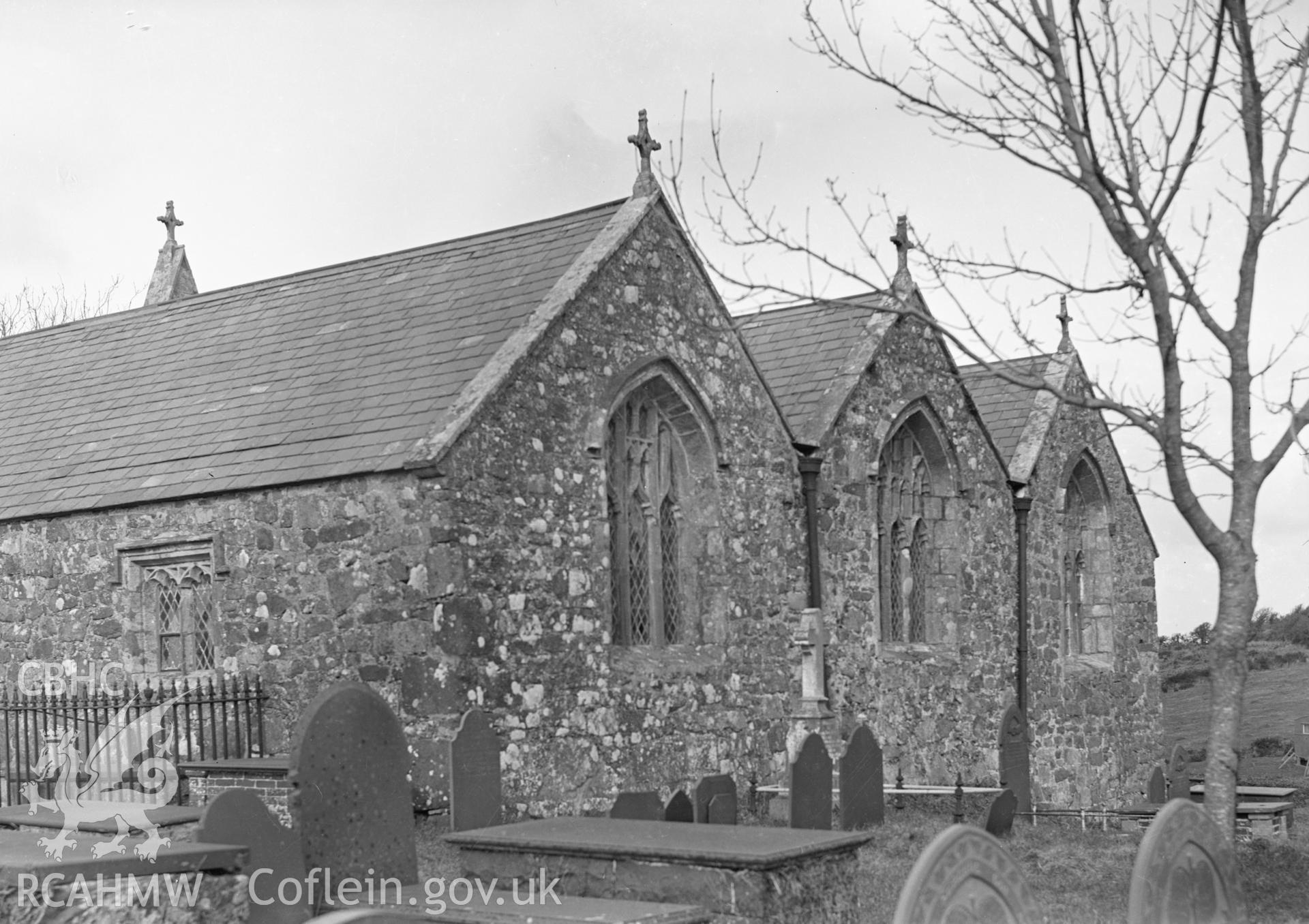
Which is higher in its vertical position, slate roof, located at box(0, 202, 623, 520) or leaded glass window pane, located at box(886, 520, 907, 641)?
slate roof, located at box(0, 202, 623, 520)

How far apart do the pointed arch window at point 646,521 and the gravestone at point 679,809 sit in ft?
9.04

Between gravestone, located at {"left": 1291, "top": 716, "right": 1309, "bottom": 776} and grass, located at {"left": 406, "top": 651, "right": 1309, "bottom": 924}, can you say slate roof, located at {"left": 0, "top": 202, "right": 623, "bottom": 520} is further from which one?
gravestone, located at {"left": 1291, "top": 716, "right": 1309, "bottom": 776}

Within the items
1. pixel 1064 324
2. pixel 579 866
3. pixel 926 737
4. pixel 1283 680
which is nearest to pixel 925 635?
pixel 926 737

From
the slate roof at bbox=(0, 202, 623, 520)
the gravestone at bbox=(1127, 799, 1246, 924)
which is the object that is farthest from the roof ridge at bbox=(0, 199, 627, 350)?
the gravestone at bbox=(1127, 799, 1246, 924)

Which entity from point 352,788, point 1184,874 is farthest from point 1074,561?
point 352,788

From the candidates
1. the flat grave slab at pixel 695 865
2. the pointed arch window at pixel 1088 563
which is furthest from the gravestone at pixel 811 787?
the pointed arch window at pixel 1088 563

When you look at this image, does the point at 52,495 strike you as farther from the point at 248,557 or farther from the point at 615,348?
the point at 615,348

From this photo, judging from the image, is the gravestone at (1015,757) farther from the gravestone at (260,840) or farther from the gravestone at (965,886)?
the gravestone at (965,886)

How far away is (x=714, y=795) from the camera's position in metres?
13.3

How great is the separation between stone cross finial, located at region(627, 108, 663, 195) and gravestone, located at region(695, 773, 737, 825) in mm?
6132

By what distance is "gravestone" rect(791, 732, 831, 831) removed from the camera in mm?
12648

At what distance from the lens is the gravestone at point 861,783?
1355 cm

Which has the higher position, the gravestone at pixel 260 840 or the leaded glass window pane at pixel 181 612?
the leaded glass window pane at pixel 181 612

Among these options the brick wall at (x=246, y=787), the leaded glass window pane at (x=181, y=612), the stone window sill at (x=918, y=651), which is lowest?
the brick wall at (x=246, y=787)
